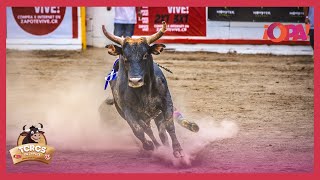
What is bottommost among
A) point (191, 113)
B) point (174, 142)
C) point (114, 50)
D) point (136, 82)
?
point (191, 113)

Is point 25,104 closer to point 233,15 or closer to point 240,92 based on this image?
point 240,92

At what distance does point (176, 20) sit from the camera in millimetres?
17438

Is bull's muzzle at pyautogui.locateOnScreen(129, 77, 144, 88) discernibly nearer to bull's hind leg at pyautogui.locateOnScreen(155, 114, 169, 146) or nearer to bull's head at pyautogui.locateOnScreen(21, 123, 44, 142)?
bull's hind leg at pyautogui.locateOnScreen(155, 114, 169, 146)

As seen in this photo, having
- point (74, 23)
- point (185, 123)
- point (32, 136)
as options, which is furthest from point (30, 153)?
point (74, 23)

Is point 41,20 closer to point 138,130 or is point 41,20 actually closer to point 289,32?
point 289,32

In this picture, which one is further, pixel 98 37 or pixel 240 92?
pixel 98 37

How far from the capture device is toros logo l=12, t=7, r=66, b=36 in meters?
15.3

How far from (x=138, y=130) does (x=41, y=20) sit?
7.68 m

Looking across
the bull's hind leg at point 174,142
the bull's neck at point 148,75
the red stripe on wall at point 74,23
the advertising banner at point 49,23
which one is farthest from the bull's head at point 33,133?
the red stripe on wall at point 74,23

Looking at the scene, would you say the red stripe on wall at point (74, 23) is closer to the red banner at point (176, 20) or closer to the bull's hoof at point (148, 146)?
the red banner at point (176, 20)

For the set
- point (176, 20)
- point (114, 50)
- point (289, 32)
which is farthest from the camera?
point (176, 20)

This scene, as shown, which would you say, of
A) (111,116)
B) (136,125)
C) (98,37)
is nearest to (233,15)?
(98,37)

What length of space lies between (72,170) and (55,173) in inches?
9.0

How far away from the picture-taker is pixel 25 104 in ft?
38.4
